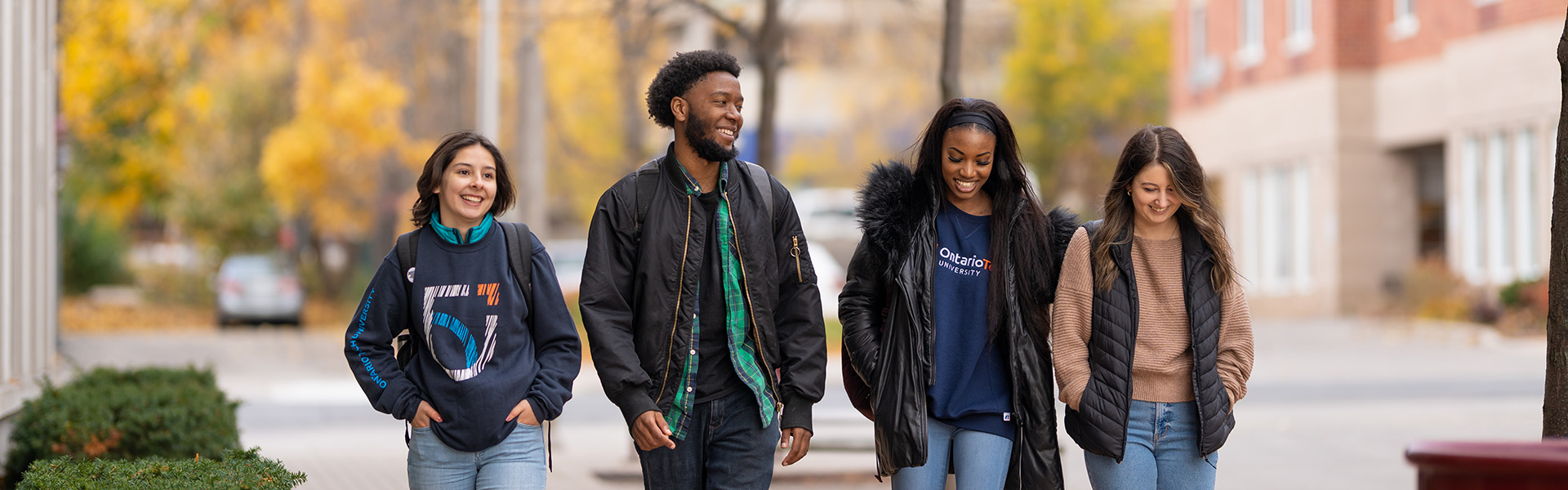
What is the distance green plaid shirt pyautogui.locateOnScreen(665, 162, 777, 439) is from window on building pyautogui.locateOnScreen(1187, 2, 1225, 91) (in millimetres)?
33028

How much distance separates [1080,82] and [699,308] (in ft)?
133

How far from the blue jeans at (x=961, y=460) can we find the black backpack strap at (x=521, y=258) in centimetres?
119

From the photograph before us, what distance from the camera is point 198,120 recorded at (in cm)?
2852

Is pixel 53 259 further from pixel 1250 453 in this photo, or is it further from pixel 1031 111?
pixel 1031 111

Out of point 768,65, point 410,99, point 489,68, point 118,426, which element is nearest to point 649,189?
point 118,426

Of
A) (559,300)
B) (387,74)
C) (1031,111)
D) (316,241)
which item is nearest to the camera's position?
(559,300)

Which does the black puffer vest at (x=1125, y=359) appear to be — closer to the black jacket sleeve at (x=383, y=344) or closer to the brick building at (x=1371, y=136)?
the black jacket sleeve at (x=383, y=344)

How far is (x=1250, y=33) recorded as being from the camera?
1313 inches

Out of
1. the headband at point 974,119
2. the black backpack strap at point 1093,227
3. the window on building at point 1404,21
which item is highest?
the window on building at point 1404,21

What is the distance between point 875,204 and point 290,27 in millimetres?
24732

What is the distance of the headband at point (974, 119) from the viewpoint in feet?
14.2

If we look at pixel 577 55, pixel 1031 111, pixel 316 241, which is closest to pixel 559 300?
pixel 577 55

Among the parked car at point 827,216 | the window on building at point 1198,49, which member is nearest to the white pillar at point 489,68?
the parked car at point 827,216

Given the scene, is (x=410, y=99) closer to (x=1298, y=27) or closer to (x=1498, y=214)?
(x=1298, y=27)
